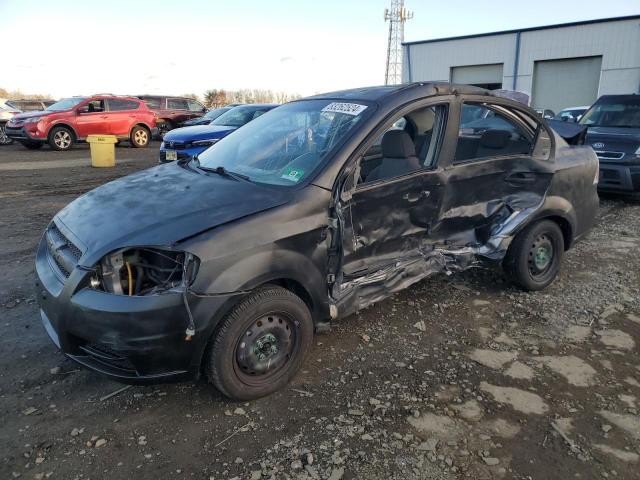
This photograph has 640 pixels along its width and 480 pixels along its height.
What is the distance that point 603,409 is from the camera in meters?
2.87

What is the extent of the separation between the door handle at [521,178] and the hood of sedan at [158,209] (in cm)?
218

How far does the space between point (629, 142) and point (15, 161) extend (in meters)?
14.7

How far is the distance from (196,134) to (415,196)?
23.8ft

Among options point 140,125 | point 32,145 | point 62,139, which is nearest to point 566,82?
point 140,125

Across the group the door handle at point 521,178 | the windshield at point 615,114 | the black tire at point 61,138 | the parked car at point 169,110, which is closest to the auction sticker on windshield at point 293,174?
the door handle at point 521,178

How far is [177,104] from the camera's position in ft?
67.6

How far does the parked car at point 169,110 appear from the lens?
19969 mm

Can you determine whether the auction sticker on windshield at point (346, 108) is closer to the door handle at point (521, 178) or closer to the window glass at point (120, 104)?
the door handle at point (521, 178)

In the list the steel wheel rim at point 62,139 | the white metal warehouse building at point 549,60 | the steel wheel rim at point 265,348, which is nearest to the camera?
the steel wheel rim at point 265,348

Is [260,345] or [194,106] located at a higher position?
[194,106]

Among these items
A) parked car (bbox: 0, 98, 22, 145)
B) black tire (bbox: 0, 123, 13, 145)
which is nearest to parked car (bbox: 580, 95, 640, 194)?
parked car (bbox: 0, 98, 22, 145)

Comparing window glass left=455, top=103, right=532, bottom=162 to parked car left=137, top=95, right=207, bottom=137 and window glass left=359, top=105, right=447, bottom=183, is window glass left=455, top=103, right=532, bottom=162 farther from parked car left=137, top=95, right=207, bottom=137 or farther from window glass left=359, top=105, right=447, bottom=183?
parked car left=137, top=95, right=207, bottom=137

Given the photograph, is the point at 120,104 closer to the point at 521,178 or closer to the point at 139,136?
the point at 139,136

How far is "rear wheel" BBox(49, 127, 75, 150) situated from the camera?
15984 millimetres
